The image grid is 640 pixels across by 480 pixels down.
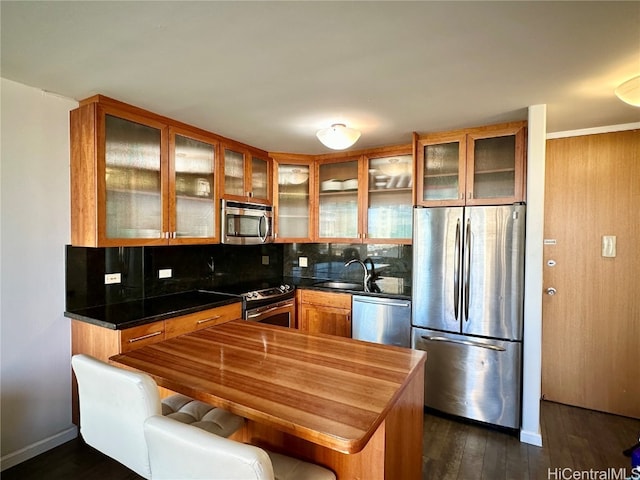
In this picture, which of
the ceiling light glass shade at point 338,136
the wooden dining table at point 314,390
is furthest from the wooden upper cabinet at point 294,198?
the wooden dining table at point 314,390

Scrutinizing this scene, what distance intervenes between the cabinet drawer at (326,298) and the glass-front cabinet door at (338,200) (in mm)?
636

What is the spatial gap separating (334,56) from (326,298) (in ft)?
7.43

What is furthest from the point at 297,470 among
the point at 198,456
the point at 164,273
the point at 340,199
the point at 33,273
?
the point at 340,199

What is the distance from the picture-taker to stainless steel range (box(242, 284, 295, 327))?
9.73ft

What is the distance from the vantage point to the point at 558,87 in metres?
2.02

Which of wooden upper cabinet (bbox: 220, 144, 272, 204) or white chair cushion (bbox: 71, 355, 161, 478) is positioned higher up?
wooden upper cabinet (bbox: 220, 144, 272, 204)

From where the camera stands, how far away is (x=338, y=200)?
3691 millimetres

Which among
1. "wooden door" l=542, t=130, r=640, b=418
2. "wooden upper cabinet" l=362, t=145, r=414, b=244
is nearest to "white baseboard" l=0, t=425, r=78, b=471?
"wooden upper cabinet" l=362, t=145, r=414, b=244

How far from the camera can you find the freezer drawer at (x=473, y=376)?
2479 mm

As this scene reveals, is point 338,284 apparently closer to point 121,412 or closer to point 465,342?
point 465,342

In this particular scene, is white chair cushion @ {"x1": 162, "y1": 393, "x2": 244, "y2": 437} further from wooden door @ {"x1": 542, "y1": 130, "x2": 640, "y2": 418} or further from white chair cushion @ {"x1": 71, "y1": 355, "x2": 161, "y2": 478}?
wooden door @ {"x1": 542, "y1": 130, "x2": 640, "y2": 418}

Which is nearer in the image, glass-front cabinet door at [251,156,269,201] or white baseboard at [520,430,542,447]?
white baseboard at [520,430,542,447]

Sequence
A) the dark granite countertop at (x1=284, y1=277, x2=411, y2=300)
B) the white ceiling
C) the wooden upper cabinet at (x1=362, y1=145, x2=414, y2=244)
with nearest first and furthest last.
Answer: the white ceiling < the dark granite countertop at (x1=284, y1=277, x2=411, y2=300) < the wooden upper cabinet at (x1=362, y1=145, x2=414, y2=244)

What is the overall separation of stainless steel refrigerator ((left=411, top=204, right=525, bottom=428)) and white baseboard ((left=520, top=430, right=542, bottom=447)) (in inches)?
3.8
